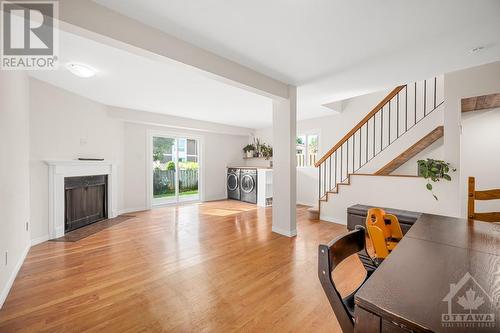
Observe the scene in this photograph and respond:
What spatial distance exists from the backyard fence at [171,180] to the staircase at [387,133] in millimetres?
3709

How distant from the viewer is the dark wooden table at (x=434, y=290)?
0.55 metres

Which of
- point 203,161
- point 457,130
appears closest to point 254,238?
point 457,130

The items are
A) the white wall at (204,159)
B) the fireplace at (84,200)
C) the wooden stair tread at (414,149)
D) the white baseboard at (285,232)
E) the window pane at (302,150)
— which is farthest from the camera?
the window pane at (302,150)

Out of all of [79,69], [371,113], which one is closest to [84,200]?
[79,69]

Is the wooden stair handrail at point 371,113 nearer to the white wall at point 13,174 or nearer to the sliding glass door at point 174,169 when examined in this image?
the sliding glass door at point 174,169

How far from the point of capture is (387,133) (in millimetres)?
4441

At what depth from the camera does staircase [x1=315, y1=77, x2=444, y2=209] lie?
12.4ft

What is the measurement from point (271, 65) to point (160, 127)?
3899 mm

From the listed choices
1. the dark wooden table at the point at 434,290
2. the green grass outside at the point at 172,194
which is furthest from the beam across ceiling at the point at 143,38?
the green grass outside at the point at 172,194

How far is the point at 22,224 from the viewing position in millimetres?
Result: 2529

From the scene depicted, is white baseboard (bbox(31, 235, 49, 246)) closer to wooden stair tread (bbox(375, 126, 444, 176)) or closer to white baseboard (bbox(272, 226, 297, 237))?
white baseboard (bbox(272, 226, 297, 237))

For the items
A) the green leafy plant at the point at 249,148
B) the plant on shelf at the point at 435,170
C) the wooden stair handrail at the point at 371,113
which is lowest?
the plant on shelf at the point at 435,170
